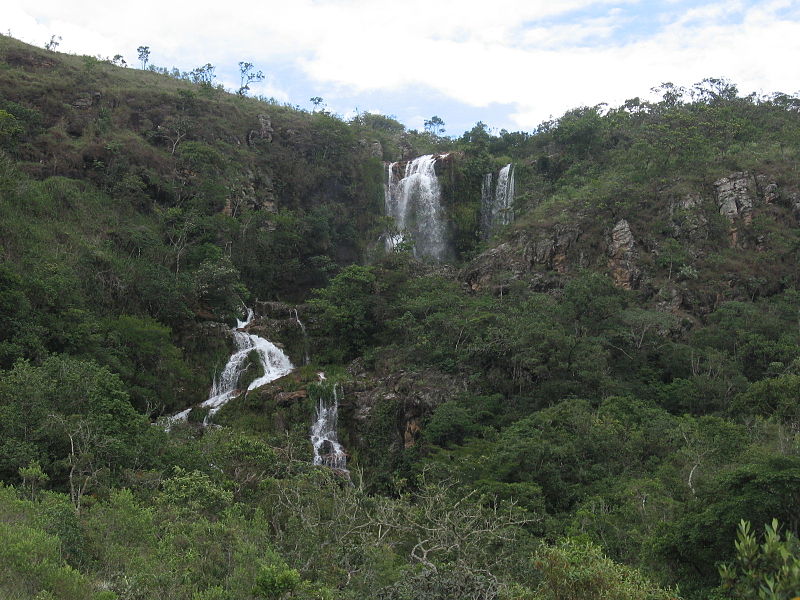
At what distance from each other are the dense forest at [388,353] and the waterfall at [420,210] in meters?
0.95

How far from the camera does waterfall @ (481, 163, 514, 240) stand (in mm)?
41656

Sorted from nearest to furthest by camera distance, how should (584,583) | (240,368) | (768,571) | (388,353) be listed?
(768,571) < (584,583) < (240,368) < (388,353)

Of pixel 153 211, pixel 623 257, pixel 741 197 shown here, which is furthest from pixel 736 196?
pixel 153 211

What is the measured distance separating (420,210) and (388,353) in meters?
15.5

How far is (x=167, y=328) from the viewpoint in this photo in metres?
26.9

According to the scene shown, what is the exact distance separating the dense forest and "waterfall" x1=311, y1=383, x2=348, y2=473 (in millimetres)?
363

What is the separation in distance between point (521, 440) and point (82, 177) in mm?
28505

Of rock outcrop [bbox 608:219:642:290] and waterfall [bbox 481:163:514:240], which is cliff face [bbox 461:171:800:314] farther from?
waterfall [bbox 481:163:514:240]

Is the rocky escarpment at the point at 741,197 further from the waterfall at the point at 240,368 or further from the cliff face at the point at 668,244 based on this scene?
the waterfall at the point at 240,368

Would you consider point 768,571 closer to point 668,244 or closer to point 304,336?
point 304,336

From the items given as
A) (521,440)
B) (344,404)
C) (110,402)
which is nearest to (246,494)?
(110,402)

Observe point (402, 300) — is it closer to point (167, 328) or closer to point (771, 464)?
point (167, 328)

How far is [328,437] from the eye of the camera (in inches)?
1022

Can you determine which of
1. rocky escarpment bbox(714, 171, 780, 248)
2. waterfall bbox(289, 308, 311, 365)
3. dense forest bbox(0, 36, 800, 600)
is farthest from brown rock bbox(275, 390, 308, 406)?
rocky escarpment bbox(714, 171, 780, 248)
